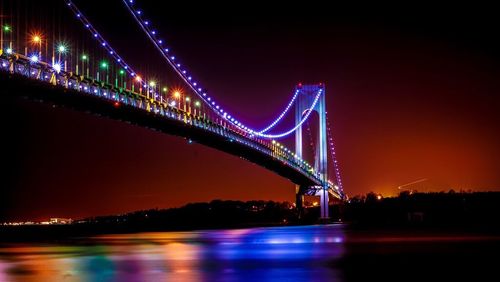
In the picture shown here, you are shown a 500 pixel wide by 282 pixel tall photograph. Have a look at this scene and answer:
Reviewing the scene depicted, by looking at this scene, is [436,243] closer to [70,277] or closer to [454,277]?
[454,277]

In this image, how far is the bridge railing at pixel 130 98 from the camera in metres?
36.4

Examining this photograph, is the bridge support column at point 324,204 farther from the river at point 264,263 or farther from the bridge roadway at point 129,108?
the river at point 264,263

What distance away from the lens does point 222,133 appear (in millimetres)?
57469

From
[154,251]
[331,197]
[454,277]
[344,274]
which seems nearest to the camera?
[454,277]

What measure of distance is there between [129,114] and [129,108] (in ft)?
2.93

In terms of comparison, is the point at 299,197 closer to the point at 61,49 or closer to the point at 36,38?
the point at 61,49

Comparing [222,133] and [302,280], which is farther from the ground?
[222,133]

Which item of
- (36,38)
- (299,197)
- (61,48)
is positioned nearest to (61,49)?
(61,48)

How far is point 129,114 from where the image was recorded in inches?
1825

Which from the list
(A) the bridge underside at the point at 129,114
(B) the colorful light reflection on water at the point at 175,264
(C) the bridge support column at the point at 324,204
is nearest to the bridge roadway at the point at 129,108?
(A) the bridge underside at the point at 129,114

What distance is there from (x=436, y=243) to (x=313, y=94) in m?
53.2

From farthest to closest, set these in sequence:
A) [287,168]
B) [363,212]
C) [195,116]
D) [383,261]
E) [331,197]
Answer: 1. [363,212]
2. [331,197]
3. [287,168]
4. [195,116]
5. [383,261]

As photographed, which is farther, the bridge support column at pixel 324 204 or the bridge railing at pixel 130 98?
the bridge support column at pixel 324 204

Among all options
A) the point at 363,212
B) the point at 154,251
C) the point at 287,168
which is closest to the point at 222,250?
the point at 154,251
